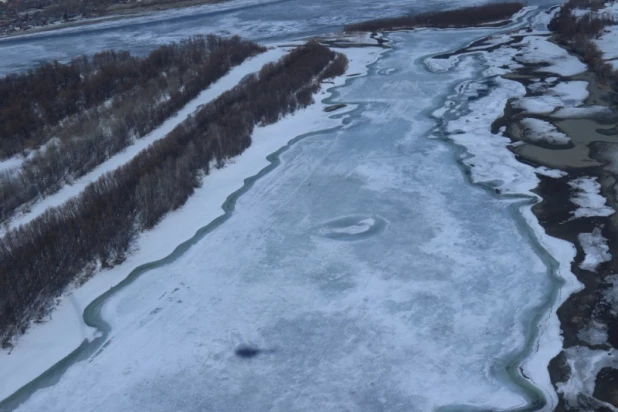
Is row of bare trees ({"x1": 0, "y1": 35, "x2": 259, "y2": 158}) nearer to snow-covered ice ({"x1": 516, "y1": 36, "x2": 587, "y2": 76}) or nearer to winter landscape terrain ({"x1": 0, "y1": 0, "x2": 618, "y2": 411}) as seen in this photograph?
winter landscape terrain ({"x1": 0, "y1": 0, "x2": 618, "y2": 411})

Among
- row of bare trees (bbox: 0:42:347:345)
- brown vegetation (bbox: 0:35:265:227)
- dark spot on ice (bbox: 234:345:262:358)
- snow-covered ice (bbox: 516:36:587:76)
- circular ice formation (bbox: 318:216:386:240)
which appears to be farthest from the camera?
snow-covered ice (bbox: 516:36:587:76)

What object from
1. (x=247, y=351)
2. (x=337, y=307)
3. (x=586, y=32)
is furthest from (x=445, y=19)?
(x=247, y=351)

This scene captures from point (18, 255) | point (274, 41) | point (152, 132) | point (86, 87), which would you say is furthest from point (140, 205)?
point (274, 41)

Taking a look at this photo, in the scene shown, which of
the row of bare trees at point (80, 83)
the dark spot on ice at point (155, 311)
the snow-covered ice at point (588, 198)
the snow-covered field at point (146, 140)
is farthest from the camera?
the row of bare trees at point (80, 83)

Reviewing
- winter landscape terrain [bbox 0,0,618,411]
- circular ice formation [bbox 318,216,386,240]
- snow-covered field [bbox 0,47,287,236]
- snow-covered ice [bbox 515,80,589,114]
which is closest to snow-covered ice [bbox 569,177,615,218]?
winter landscape terrain [bbox 0,0,618,411]

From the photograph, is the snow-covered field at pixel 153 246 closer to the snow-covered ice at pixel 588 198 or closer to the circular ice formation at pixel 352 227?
the circular ice formation at pixel 352 227

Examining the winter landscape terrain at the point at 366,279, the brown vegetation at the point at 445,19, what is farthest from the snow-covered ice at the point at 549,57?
the brown vegetation at the point at 445,19

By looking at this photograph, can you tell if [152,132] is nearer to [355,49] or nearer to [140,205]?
[140,205]
